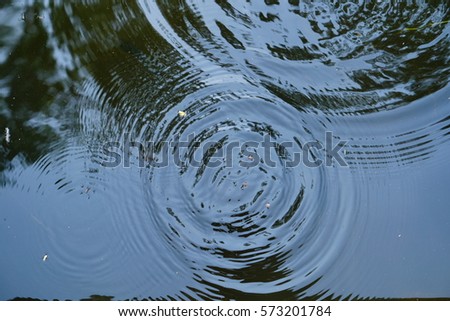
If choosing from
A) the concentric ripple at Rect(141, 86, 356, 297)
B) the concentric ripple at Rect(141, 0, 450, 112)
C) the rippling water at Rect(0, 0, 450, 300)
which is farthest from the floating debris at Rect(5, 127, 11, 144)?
the concentric ripple at Rect(141, 0, 450, 112)

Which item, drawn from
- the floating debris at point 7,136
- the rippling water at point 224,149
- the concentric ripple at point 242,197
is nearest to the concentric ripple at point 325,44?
the rippling water at point 224,149

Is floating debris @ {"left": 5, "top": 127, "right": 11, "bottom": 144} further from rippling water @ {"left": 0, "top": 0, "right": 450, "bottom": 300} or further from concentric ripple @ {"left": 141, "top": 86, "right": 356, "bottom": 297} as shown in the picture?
concentric ripple @ {"left": 141, "top": 86, "right": 356, "bottom": 297}

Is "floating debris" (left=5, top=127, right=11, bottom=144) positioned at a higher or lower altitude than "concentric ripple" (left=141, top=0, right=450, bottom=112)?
lower

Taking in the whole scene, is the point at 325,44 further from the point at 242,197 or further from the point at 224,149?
the point at 242,197

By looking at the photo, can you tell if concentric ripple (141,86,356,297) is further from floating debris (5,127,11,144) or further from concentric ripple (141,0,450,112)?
floating debris (5,127,11,144)

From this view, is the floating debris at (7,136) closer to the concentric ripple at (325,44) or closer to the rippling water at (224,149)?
the rippling water at (224,149)

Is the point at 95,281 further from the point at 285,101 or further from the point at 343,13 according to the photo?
the point at 343,13

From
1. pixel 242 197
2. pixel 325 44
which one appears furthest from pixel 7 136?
pixel 325 44

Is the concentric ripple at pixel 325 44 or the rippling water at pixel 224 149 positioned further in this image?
the concentric ripple at pixel 325 44

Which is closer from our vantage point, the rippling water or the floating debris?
the rippling water
